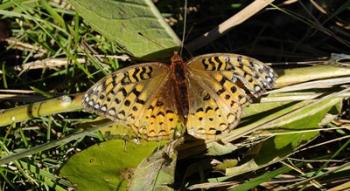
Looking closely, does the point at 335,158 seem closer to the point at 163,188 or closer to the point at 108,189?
the point at 163,188

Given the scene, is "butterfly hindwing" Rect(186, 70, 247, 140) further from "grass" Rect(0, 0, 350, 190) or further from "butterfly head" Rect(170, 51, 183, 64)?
"grass" Rect(0, 0, 350, 190)

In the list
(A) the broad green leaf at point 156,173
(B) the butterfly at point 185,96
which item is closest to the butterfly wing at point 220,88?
(B) the butterfly at point 185,96

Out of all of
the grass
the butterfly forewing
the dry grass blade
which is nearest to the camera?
the butterfly forewing

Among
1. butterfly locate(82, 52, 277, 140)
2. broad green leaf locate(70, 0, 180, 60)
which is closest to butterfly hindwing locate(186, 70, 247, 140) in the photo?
butterfly locate(82, 52, 277, 140)

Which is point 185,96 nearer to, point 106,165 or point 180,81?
point 180,81

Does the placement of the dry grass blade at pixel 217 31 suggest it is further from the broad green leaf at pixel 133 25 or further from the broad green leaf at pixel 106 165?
the broad green leaf at pixel 106 165

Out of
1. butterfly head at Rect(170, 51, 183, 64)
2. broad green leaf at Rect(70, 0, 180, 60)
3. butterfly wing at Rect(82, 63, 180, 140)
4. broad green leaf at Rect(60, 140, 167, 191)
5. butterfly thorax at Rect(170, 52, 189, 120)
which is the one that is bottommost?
broad green leaf at Rect(60, 140, 167, 191)
